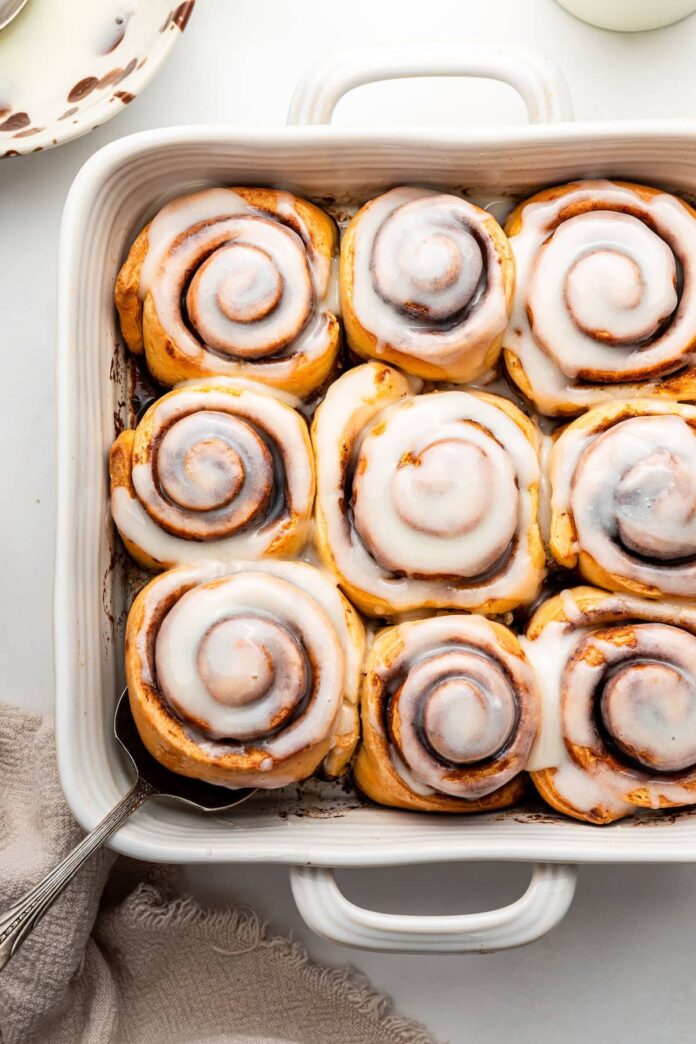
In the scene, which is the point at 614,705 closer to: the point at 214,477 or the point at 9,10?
the point at 214,477

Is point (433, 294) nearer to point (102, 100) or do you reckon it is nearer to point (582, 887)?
point (102, 100)

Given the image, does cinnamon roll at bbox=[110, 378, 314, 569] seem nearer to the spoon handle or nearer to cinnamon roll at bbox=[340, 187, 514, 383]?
cinnamon roll at bbox=[340, 187, 514, 383]

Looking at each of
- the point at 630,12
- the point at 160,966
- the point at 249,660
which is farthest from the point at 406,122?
the point at 160,966

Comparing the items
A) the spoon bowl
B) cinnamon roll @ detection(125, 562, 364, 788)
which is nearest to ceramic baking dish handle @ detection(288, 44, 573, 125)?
cinnamon roll @ detection(125, 562, 364, 788)

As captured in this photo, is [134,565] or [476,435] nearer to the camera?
[476,435]

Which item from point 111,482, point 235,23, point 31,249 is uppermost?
point 235,23

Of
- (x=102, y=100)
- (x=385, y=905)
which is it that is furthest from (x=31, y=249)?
(x=385, y=905)
